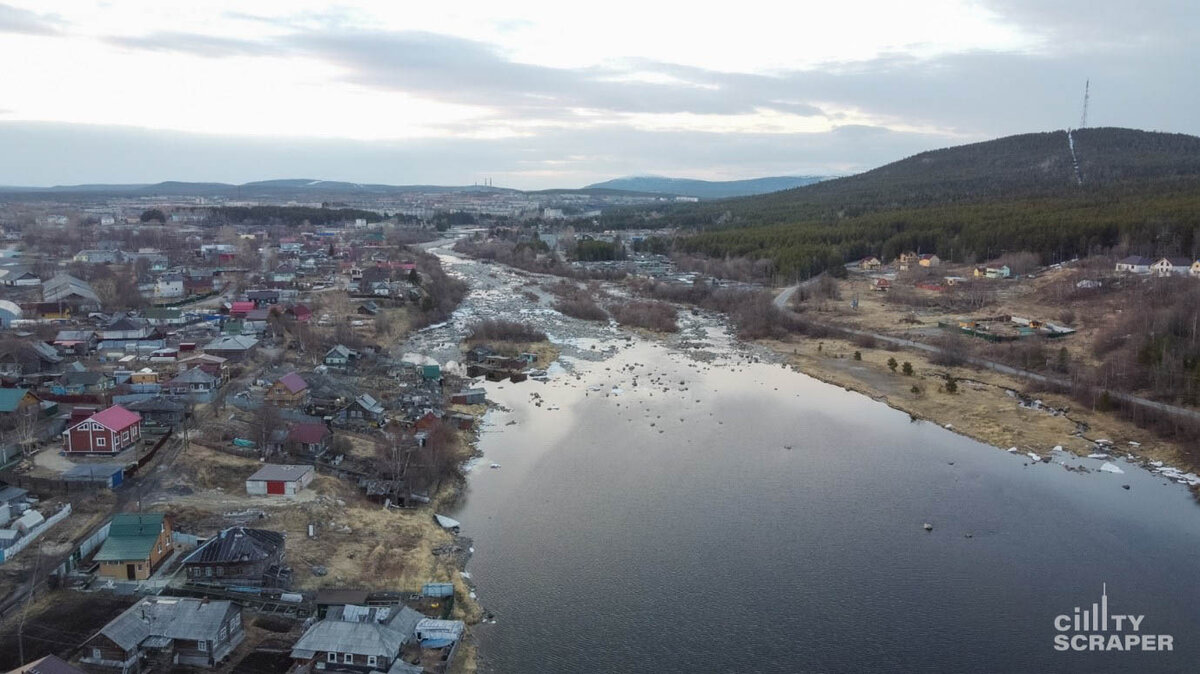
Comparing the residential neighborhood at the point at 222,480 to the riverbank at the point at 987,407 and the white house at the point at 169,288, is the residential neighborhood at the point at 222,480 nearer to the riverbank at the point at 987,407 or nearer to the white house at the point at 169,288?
the white house at the point at 169,288

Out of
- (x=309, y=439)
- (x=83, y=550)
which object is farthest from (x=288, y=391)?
(x=83, y=550)

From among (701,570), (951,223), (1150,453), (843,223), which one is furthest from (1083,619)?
(843,223)

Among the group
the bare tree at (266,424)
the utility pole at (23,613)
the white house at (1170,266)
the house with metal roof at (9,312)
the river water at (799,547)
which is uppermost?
the white house at (1170,266)

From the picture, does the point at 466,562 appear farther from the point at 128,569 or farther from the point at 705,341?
the point at 705,341

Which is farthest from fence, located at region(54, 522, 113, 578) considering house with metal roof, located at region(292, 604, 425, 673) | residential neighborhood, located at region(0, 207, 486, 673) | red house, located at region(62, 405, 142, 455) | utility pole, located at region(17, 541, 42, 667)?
house with metal roof, located at region(292, 604, 425, 673)

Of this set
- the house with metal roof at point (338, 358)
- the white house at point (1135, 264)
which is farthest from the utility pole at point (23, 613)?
the white house at point (1135, 264)
